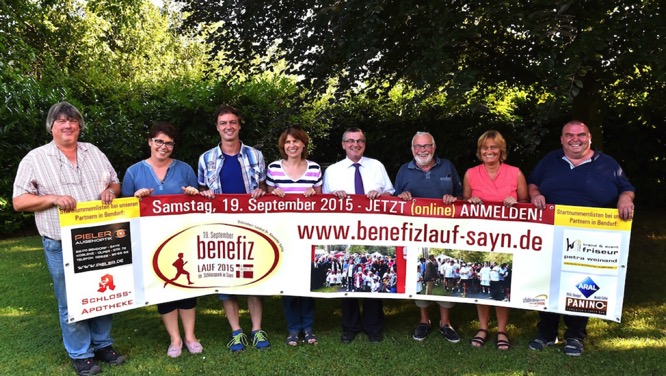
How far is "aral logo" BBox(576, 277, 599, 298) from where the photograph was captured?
12.9 ft

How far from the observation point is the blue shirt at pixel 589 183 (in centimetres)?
389

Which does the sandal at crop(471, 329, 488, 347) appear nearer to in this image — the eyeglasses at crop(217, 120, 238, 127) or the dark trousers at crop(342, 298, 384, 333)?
the dark trousers at crop(342, 298, 384, 333)

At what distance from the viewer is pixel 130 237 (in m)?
4.00

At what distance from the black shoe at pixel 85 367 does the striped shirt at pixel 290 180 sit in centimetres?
199

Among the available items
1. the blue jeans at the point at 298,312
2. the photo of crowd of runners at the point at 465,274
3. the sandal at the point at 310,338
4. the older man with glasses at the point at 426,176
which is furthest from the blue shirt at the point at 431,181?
the sandal at the point at 310,338

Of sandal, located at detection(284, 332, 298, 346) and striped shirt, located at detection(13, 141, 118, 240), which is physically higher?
striped shirt, located at detection(13, 141, 118, 240)

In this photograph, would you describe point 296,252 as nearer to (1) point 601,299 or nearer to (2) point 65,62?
(1) point 601,299

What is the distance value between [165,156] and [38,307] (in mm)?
2935

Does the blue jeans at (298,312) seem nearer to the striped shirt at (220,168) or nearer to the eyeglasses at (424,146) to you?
the striped shirt at (220,168)

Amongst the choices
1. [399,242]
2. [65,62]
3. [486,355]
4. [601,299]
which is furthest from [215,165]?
[65,62]

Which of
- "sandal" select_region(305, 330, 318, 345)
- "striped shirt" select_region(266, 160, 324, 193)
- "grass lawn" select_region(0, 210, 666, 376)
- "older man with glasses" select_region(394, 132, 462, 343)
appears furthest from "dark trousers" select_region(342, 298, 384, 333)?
"striped shirt" select_region(266, 160, 324, 193)

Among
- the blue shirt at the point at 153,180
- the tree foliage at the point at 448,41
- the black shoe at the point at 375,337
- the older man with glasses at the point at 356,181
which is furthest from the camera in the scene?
the black shoe at the point at 375,337

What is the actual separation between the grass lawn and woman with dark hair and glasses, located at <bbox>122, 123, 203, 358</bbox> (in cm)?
19

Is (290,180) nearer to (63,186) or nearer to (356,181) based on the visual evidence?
(356,181)
